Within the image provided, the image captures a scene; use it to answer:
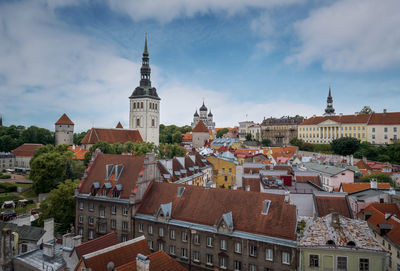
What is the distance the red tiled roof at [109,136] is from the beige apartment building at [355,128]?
81.8 meters

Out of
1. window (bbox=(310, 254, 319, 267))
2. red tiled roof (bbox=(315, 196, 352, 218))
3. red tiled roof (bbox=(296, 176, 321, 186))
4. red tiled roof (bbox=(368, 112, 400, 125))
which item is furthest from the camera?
red tiled roof (bbox=(368, 112, 400, 125))

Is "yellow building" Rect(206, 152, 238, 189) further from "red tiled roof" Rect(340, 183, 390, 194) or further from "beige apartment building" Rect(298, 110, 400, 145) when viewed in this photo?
"beige apartment building" Rect(298, 110, 400, 145)

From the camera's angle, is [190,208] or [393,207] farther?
[393,207]

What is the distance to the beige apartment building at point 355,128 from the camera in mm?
101188

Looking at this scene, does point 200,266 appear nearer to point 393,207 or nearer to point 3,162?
point 393,207

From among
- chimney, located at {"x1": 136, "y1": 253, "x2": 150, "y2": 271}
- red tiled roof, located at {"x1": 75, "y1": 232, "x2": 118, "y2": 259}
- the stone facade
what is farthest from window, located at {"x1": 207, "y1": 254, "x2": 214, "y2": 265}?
the stone facade

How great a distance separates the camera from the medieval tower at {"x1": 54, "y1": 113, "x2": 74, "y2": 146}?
103 m

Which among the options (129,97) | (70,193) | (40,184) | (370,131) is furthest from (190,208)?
(370,131)

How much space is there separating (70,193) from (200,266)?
22.9 metres

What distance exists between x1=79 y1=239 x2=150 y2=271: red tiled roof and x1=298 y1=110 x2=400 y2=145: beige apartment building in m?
107

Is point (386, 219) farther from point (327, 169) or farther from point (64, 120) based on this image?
point (64, 120)

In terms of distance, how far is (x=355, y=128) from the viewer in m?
113

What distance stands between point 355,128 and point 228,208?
10521cm

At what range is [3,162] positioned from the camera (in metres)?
96.2
